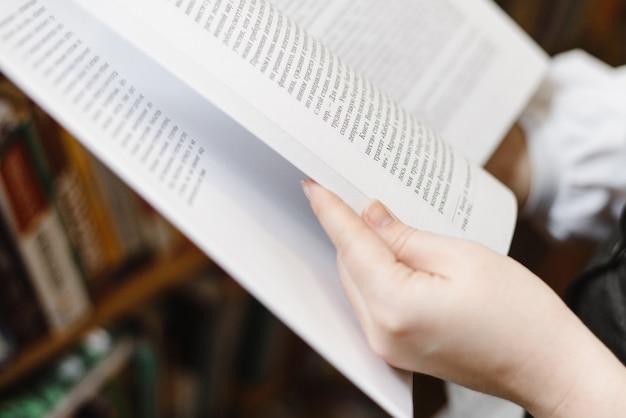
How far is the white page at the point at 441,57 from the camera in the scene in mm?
450

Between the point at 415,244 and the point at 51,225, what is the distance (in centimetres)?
35

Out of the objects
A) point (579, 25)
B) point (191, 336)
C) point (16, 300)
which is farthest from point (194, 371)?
point (579, 25)

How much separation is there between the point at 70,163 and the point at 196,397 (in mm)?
456

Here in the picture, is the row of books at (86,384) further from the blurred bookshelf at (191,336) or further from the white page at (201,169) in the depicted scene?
the white page at (201,169)

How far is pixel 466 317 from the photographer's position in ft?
1.03

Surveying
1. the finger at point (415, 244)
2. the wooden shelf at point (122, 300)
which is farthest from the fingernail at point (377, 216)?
the wooden shelf at point (122, 300)

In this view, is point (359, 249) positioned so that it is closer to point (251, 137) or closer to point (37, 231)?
point (251, 137)

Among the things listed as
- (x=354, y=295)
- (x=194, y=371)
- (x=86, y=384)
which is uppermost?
(x=354, y=295)

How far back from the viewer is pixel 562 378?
1.07 ft

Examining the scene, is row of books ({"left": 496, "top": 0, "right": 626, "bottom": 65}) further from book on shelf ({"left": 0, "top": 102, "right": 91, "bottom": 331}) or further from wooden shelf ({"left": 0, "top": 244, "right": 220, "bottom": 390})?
book on shelf ({"left": 0, "top": 102, "right": 91, "bottom": 331})

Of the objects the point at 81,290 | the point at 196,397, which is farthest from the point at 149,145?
the point at 196,397

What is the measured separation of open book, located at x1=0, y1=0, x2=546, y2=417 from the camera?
32 cm

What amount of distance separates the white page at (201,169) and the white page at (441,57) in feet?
0.39

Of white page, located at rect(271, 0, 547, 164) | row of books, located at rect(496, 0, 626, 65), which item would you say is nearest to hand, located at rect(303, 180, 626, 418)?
white page, located at rect(271, 0, 547, 164)
